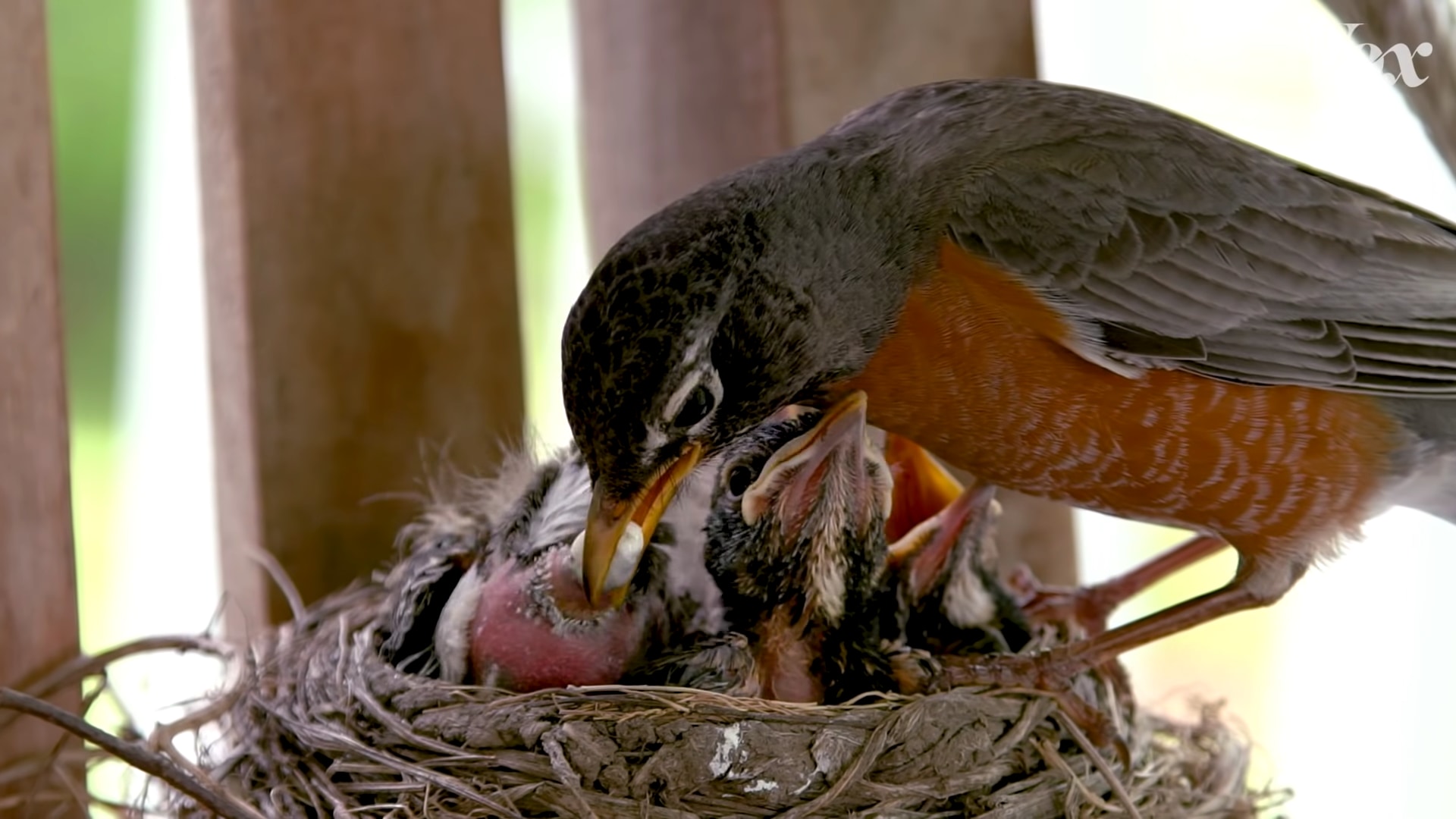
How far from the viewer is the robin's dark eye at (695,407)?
1617 mm

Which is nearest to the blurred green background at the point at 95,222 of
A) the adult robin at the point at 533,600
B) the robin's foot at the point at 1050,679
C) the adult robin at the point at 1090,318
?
the adult robin at the point at 533,600

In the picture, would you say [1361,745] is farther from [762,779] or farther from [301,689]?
[301,689]

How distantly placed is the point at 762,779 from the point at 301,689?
631 millimetres

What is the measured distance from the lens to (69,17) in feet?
11.3

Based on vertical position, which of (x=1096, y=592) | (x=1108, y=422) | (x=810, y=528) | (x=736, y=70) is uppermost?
(x=736, y=70)

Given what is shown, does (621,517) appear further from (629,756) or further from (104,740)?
(104,740)

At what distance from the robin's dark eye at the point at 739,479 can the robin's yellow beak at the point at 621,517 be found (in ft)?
0.75

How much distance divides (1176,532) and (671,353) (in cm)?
223

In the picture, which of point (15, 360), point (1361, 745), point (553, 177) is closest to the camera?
point (15, 360)

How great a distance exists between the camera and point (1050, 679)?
186 centimetres

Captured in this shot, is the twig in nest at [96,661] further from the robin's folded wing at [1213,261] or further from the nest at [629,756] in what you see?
the robin's folded wing at [1213,261]

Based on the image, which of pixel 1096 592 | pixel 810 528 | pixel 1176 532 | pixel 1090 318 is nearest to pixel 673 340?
pixel 810 528

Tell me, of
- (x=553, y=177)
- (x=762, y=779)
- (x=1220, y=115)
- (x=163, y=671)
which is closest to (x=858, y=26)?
(x=762, y=779)

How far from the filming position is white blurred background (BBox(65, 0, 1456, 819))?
3.02 metres
